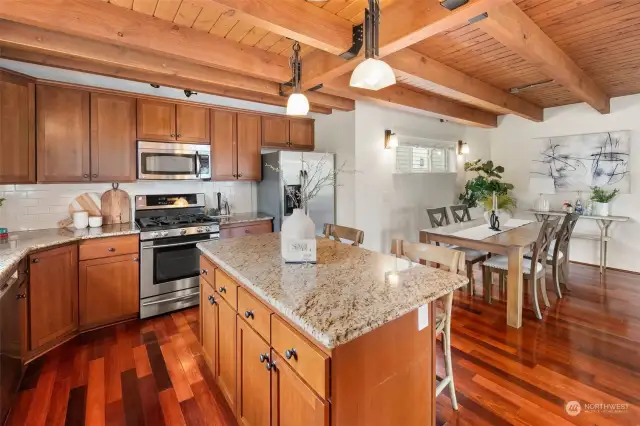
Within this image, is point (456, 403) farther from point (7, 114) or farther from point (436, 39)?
point (7, 114)

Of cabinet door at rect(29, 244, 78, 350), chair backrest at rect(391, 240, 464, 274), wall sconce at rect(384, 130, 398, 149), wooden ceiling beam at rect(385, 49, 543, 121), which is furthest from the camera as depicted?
wall sconce at rect(384, 130, 398, 149)

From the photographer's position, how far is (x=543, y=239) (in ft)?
10.3

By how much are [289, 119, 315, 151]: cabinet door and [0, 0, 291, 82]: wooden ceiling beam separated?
1.68 m

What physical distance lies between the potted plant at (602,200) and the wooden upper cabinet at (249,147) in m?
4.88

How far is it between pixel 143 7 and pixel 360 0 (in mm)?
1373

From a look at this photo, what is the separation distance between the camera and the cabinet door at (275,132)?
165 inches

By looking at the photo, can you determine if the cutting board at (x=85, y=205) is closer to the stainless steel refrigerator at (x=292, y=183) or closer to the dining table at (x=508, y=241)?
the stainless steel refrigerator at (x=292, y=183)

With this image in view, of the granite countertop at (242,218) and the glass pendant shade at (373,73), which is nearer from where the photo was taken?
the glass pendant shade at (373,73)

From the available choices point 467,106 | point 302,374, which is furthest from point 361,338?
point 467,106

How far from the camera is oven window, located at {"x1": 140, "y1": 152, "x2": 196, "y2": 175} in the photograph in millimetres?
3348

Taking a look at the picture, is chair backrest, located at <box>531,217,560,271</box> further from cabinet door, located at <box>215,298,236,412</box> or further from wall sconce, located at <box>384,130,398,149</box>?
cabinet door, located at <box>215,298,236,412</box>

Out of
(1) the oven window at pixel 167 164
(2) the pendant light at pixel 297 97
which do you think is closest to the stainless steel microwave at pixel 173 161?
(1) the oven window at pixel 167 164

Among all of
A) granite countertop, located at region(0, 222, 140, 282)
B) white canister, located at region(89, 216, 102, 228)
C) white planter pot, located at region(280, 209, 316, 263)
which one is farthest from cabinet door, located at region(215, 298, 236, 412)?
white canister, located at region(89, 216, 102, 228)

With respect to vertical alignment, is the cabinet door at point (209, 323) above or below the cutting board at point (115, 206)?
below
